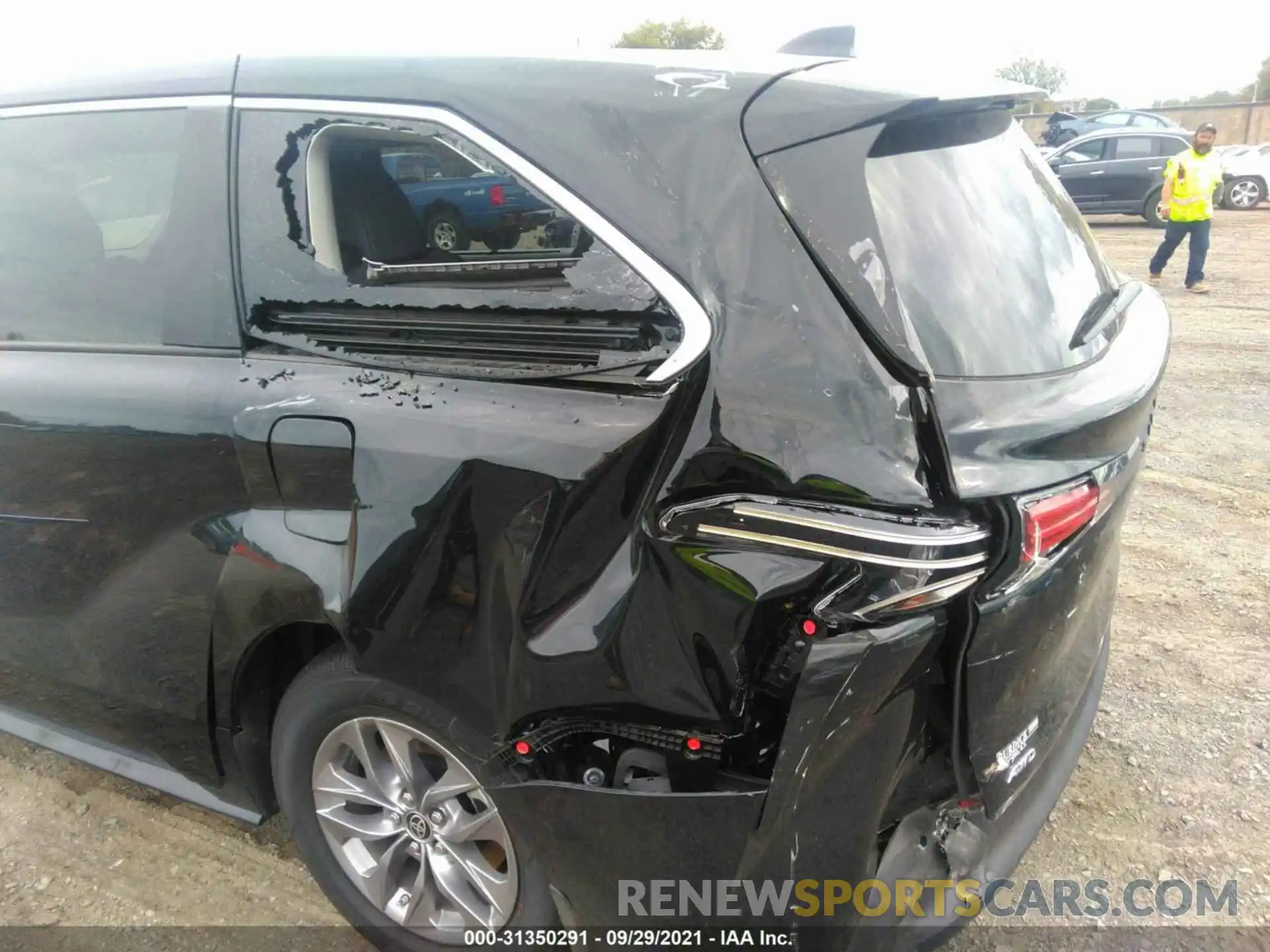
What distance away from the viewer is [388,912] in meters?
2.12

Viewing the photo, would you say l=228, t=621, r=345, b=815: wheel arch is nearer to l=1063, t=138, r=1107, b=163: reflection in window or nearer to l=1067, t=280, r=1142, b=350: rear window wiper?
l=1067, t=280, r=1142, b=350: rear window wiper

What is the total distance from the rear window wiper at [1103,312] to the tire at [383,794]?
143 centimetres

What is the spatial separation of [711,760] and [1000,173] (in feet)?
4.38

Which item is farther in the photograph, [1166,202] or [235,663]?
[1166,202]

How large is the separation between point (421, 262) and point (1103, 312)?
146 centimetres

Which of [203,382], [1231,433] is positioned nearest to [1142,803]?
[203,382]

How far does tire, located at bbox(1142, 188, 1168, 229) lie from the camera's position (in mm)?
14828

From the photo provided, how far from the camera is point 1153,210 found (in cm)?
1498

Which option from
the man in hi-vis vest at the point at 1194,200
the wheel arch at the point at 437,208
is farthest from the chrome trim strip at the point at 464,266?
the man in hi-vis vest at the point at 1194,200

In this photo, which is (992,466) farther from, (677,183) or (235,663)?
(235,663)

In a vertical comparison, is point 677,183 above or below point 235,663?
above

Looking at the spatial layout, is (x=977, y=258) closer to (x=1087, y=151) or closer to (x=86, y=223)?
(x=86, y=223)

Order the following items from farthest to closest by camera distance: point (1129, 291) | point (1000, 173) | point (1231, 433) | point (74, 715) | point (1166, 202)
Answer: point (1166, 202), point (1231, 433), point (74, 715), point (1129, 291), point (1000, 173)

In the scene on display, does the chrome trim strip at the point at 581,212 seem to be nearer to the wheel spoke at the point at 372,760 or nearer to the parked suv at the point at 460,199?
the parked suv at the point at 460,199
